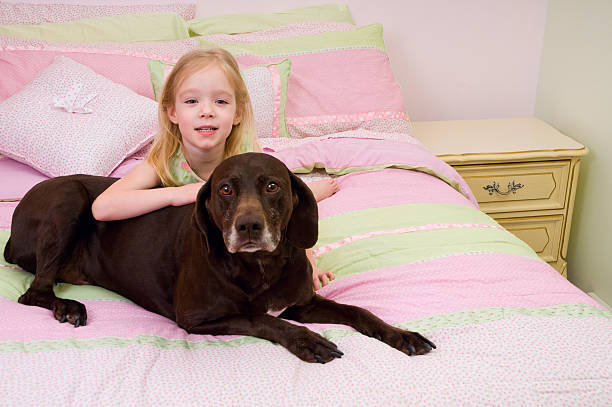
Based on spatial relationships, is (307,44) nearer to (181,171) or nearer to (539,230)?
(181,171)

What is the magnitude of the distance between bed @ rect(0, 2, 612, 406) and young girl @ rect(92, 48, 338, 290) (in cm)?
26

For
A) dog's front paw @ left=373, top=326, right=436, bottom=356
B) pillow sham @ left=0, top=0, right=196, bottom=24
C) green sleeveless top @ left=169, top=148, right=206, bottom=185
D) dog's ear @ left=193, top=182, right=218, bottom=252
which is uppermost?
pillow sham @ left=0, top=0, right=196, bottom=24

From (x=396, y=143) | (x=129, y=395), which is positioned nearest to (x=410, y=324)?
(x=129, y=395)

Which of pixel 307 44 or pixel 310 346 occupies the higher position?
pixel 307 44

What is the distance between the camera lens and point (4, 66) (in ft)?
7.83

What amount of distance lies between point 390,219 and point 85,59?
1.51m

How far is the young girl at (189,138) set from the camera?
1.53 meters

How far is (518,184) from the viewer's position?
2.80 meters

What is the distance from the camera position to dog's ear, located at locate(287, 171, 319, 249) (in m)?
1.32

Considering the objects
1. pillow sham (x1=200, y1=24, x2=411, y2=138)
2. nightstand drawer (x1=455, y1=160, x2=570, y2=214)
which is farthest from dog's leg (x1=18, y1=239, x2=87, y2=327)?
nightstand drawer (x1=455, y1=160, x2=570, y2=214)

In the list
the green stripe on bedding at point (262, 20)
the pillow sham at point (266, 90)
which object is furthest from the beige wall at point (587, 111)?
the pillow sham at point (266, 90)

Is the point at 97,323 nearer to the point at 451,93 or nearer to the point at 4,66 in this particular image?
the point at 4,66

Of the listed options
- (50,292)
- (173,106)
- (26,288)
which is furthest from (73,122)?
(50,292)

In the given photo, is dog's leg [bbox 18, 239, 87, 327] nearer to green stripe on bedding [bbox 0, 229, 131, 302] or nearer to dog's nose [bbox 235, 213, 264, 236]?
green stripe on bedding [bbox 0, 229, 131, 302]
